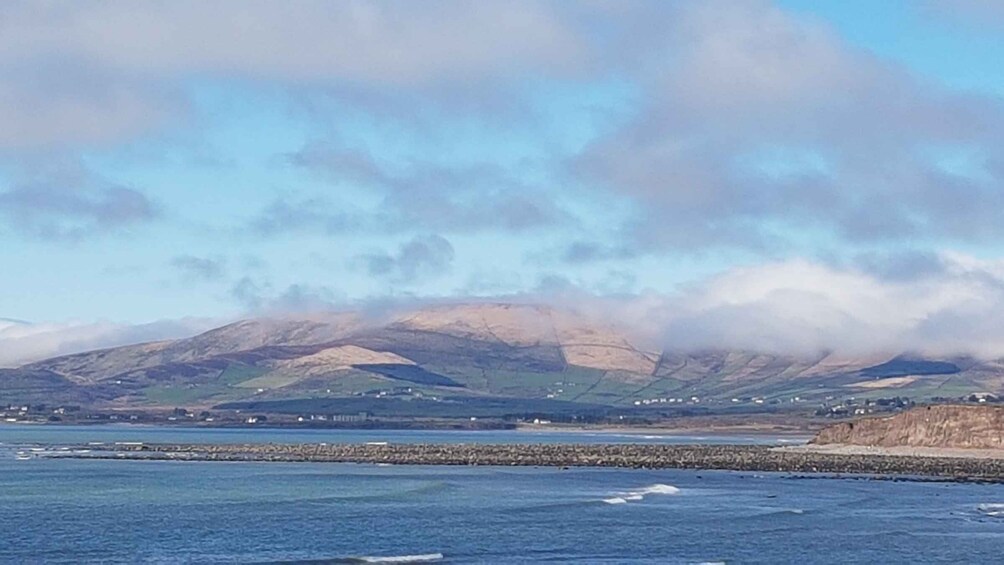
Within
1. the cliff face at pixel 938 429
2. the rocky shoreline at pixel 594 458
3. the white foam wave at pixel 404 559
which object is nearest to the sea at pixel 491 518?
the white foam wave at pixel 404 559

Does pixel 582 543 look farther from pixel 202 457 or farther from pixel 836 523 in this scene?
pixel 202 457

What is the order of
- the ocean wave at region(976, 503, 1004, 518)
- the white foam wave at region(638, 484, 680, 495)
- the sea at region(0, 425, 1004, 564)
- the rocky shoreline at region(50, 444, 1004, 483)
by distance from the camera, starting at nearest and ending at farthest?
the sea at region(0, 425, 1004, 564) → the ocean wave at region(976, 503, 1004, 518) → the white foam wave at region(638, 484, 680, 495) → the rocky shoreline at region(50, 444, 1004, 483)

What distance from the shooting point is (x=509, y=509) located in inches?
3076

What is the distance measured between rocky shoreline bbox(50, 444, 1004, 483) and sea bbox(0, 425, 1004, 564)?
1002 centimetres

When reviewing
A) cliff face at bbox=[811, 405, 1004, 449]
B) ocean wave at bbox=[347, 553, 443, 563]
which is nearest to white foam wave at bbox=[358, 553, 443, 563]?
ocean wave at bbox=[347, 553, 443, 563]

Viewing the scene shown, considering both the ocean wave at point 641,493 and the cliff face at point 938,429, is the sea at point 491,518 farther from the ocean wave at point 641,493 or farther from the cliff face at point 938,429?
the cliff face at point 938,429

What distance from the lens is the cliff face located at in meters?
142

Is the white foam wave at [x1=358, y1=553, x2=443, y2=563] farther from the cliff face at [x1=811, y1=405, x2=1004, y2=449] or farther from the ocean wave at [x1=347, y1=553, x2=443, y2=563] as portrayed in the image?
the cliff face at [x1=811, y1=405, x2=1004, y2=449]

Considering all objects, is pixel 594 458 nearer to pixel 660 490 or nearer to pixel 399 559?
pixel 660 490

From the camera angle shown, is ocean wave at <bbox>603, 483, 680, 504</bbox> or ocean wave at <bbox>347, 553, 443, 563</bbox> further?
ocean wave at <bbox>603, 483, 680, 504</bbox>

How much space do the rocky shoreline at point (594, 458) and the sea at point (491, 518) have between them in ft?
32.9

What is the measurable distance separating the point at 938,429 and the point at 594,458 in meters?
35.7

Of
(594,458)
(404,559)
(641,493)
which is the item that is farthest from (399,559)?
(594,458)

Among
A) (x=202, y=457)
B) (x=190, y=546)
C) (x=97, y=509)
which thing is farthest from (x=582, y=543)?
(x=202, y=457)
